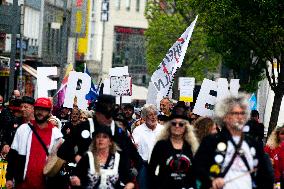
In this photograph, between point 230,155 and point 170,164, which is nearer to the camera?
point 230,155

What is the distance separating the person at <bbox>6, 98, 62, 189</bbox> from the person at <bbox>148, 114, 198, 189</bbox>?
120 centimetres

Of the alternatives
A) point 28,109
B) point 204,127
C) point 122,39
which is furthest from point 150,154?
point 122,39

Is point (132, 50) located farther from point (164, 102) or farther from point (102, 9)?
point (164, 102)

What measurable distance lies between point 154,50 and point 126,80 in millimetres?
47801

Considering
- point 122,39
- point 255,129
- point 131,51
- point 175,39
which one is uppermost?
point 255,129

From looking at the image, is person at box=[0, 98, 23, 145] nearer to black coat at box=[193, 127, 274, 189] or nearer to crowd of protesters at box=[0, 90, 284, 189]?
crowd of protesters at box=[0, 90, 284, 189]

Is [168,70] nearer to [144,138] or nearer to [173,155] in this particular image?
[144,138]

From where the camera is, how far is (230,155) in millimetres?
11477

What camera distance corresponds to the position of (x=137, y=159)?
13281 mm

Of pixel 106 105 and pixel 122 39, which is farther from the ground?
pixel 106 105

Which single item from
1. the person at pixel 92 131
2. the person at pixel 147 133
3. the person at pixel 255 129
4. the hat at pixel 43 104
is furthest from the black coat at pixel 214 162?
the person at pixel 147 133

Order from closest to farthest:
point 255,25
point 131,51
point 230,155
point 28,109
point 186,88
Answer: point 230,155, point 28,109, point 186,88, point 255,25, point 131,51

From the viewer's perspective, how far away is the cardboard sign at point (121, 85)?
27.3 meters

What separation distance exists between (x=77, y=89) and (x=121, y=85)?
2.36m
